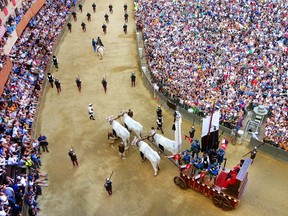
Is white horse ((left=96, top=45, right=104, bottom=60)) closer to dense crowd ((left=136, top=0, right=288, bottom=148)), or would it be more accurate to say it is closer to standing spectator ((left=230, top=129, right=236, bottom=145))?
dense crowd ((left=136, top=0, right=288, bottom=148))

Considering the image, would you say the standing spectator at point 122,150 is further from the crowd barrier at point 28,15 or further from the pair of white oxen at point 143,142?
the crowd barrier at point 28,15

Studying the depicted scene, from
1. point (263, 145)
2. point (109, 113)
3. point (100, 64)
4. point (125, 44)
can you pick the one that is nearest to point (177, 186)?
point (263, 145)

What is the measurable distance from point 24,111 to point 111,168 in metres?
6.95

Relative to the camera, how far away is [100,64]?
85.0 ft

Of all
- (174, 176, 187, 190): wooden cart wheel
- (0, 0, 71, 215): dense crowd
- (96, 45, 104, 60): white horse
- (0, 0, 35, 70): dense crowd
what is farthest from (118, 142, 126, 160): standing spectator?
(96, 45, 104, 60): white horse

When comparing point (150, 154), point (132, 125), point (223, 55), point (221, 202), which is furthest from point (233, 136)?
point (223, 55)

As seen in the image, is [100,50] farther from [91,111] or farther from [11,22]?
[91,111]

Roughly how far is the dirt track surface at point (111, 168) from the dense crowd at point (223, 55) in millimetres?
2090

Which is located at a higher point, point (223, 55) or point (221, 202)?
point (223, 55)

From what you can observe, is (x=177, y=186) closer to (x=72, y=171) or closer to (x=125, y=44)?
(x=72, y=171)

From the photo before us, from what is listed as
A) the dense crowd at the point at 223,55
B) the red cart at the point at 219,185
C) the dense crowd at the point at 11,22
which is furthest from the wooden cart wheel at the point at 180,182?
the dense crowd at the point at 11,22

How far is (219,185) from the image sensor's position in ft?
43.9

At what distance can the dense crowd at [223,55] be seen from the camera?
771 inches

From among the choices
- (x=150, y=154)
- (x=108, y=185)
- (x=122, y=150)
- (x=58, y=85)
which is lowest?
(x=108, y=185)
